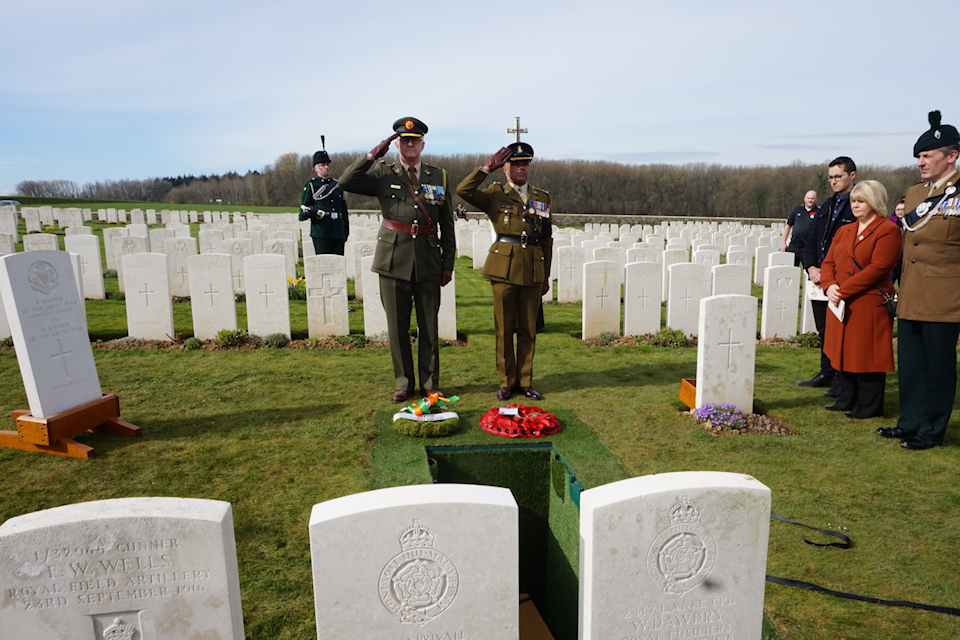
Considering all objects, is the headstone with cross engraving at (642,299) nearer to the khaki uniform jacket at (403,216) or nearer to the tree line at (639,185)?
the khaki uniform jacket at (403,216)

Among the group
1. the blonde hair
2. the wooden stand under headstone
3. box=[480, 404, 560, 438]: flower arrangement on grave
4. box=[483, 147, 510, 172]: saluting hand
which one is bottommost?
box=[480, 404, 560, 438]: flower arrangement on grave

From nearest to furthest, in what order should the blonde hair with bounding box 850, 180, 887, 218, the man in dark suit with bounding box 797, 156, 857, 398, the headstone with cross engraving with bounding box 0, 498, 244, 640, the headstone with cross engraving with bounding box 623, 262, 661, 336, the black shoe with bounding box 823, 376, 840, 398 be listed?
the headstone with cross engraving with bounding box 0, 498, 244, 640 → the blonde hair with bounding box 850, 180, 887, 218 → the man in dark suit with bounding box 797, 156, 857, 398 → the black shoe with bounding box 823, 376, 840, 398 → the headstone with cross engraving with bounding box 623, 262, 661, 336

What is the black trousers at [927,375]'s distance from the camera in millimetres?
4359

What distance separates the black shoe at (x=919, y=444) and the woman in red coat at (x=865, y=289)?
0.55 metres

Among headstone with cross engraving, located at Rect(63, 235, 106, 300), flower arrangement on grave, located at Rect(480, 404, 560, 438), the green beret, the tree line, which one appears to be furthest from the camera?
the tree line

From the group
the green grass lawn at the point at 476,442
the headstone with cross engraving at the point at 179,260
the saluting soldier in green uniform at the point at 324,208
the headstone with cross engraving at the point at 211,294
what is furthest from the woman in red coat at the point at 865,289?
the headstone with cross engraving at the point at 179,260

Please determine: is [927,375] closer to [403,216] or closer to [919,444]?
[919,444]

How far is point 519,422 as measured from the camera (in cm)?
459

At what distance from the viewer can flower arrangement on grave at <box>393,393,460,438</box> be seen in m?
4.60

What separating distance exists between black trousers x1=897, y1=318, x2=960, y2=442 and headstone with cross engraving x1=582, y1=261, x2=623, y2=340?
3689 mm

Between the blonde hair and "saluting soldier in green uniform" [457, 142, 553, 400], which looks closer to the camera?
the blonde hair

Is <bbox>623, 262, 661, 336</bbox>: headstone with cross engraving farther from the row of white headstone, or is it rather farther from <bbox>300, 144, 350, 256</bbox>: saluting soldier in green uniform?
the row of white headstone

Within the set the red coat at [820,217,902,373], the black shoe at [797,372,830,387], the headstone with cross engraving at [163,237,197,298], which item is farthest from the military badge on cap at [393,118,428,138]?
the headstone with cross engraving at [163,237,197,298]

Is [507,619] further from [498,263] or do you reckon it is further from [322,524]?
Answer: [498,263]
